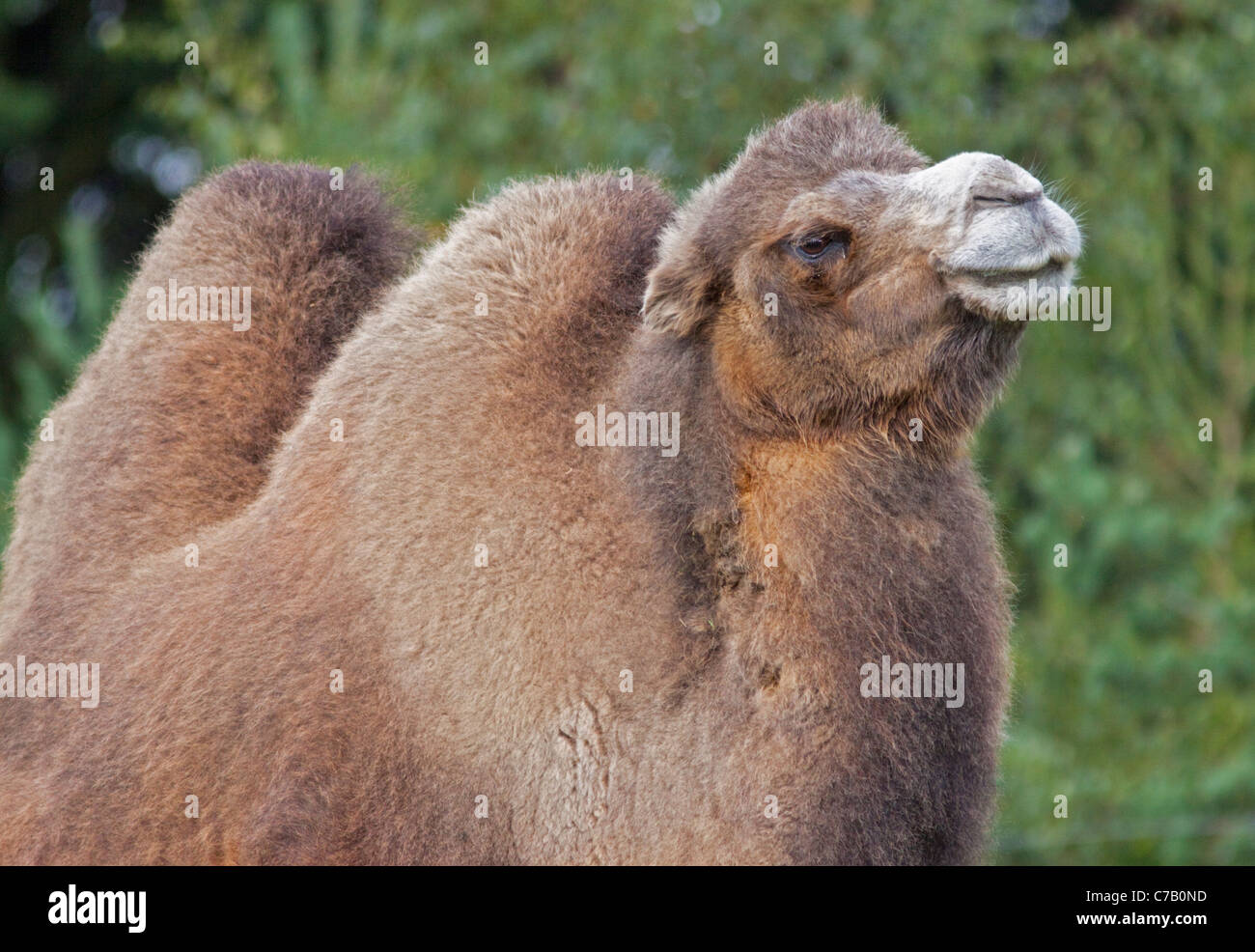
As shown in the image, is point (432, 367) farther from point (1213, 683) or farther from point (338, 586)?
point (1213, 683)

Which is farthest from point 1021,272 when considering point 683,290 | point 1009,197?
point 683,290

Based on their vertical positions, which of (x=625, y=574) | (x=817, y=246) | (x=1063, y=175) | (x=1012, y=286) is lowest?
(x=625, y=574)

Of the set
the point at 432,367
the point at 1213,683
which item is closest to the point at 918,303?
the point at 432,367

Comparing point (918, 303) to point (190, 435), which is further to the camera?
point (190, 435)

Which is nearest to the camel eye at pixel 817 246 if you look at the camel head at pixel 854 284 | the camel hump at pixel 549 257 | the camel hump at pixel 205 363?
the camel head at pixel 854 284

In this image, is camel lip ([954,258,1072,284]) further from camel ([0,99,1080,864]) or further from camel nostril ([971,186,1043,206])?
camel nostril ([971,186,1043,206])

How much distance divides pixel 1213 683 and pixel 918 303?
587cm

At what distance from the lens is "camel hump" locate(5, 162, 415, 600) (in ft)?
12.3

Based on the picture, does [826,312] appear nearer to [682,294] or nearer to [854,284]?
[854,284]

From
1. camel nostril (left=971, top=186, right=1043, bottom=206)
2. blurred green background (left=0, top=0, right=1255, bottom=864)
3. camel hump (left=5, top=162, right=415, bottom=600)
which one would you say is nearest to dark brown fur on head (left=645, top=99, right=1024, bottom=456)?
camel nostril (left=971, top=186, right=1043, bottom=206)

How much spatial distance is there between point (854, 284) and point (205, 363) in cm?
156

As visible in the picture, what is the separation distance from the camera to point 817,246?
3.19 metres

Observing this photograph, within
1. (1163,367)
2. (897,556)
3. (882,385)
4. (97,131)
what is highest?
(97,131)
